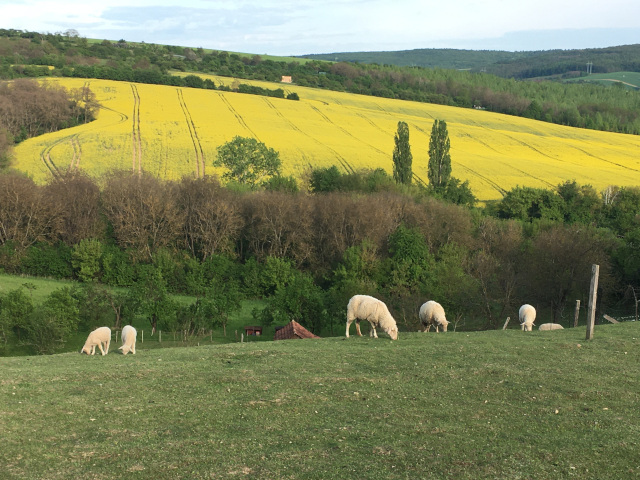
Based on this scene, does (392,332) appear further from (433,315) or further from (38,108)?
(38,108)

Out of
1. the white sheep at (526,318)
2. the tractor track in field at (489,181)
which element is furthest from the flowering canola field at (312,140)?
the white sheep at (526,318)

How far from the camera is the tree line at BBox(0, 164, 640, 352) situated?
51.5m

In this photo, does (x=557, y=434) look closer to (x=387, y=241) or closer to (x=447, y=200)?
(x=387, y=241)

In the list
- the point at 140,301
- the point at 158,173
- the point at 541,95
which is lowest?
the point at 140,301

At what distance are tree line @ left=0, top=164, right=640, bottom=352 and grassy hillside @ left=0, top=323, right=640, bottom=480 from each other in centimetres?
3008

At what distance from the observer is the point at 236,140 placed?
8875cm

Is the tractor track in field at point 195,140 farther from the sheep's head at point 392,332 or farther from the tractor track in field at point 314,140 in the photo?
the sheep's head at point 392,332

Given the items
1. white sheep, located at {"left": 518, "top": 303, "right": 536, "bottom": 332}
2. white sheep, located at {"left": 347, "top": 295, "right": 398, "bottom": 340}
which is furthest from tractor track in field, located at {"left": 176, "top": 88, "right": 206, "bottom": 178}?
white sheep, located at {"left": 347, "top": 295, "right": 398, "bottom": 340}

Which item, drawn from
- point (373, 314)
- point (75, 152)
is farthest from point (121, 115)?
point (373, 314)

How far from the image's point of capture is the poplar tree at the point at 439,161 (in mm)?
87750

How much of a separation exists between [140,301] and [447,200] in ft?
139

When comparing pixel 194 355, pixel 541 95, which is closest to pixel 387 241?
pixel 194 355

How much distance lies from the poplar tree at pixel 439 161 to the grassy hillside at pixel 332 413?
67.0m

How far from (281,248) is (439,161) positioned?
30217mm
